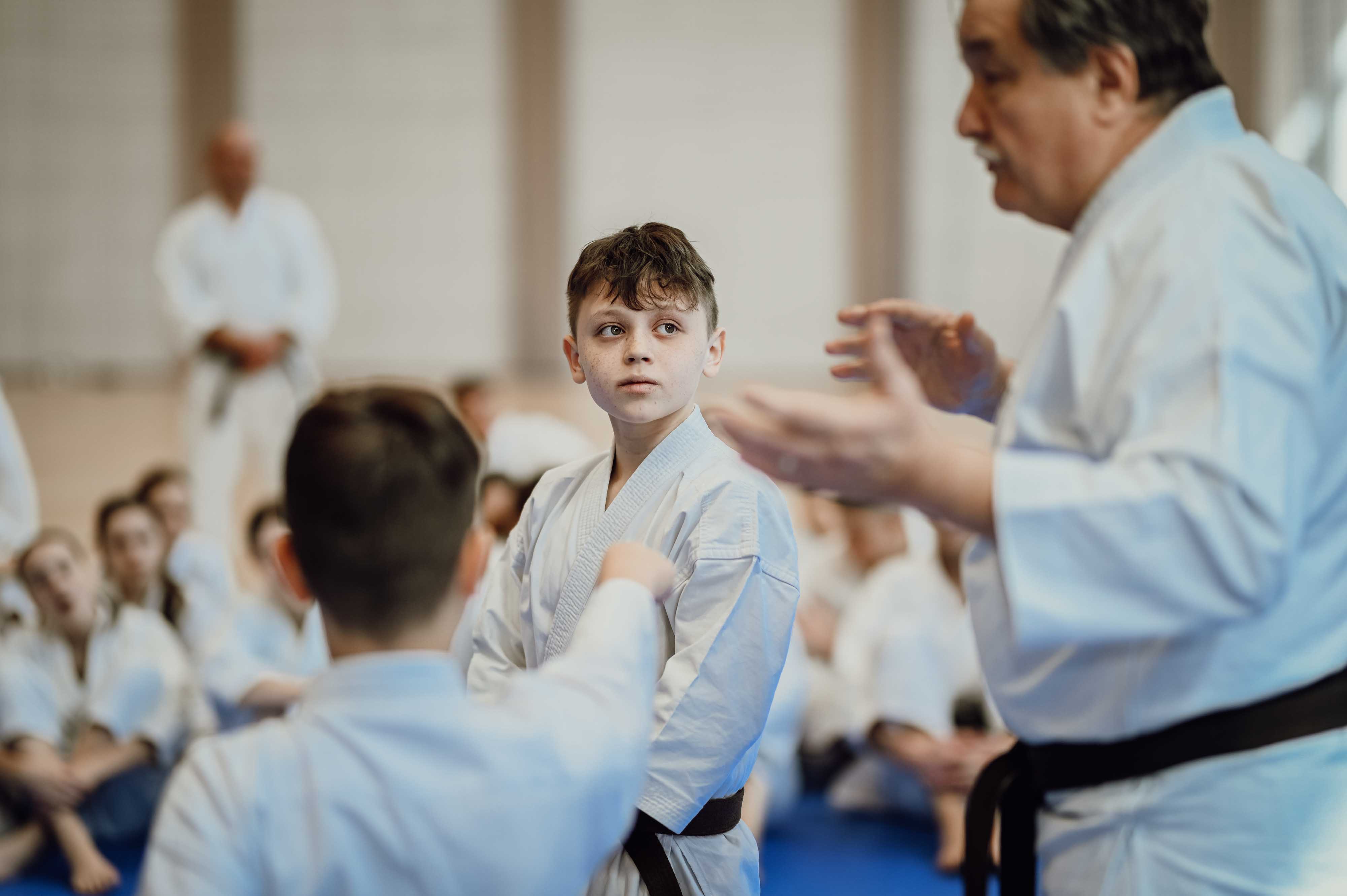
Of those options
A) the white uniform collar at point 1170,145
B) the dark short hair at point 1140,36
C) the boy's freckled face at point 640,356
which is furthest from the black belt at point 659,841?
the dark short hair at point 1140,36

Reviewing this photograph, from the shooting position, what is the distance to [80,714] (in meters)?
3.91

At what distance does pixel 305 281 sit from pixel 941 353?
552 cm

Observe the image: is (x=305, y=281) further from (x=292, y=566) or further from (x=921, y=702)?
(x=292, y=566)

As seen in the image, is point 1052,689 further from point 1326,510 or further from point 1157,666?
point 1326,510

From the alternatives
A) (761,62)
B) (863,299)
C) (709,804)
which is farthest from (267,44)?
(709,804)

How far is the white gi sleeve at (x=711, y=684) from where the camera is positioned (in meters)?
1.55

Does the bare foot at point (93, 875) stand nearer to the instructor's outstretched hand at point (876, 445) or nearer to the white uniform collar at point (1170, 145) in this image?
the instructor's outstretched hand at point (876, 445)

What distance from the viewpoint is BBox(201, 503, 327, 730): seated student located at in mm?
3857

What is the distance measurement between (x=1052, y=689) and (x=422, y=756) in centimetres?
59

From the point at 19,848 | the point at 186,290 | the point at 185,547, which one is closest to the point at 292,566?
the point at 19,848

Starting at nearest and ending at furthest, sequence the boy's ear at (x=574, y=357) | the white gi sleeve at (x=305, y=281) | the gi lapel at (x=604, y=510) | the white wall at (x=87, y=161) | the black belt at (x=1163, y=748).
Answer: the black belt at (x=1163, y=748) < the gi lapel at (x=604, y=510) < the boy's ear at (x=574, y=357) < the white gi sleeve at (x=305, y=281) < the white wall at (x=87, y=161)

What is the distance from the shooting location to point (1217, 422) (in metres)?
0.91

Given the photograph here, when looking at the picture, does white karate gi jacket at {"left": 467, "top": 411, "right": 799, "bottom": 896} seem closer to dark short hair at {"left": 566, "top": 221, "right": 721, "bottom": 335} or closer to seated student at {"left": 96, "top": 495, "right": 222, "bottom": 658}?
dark short hair at {"left": 566, "top": 221, "right": 721, "bottom": 335}

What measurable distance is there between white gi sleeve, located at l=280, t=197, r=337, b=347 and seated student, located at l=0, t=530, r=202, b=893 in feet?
7.95
